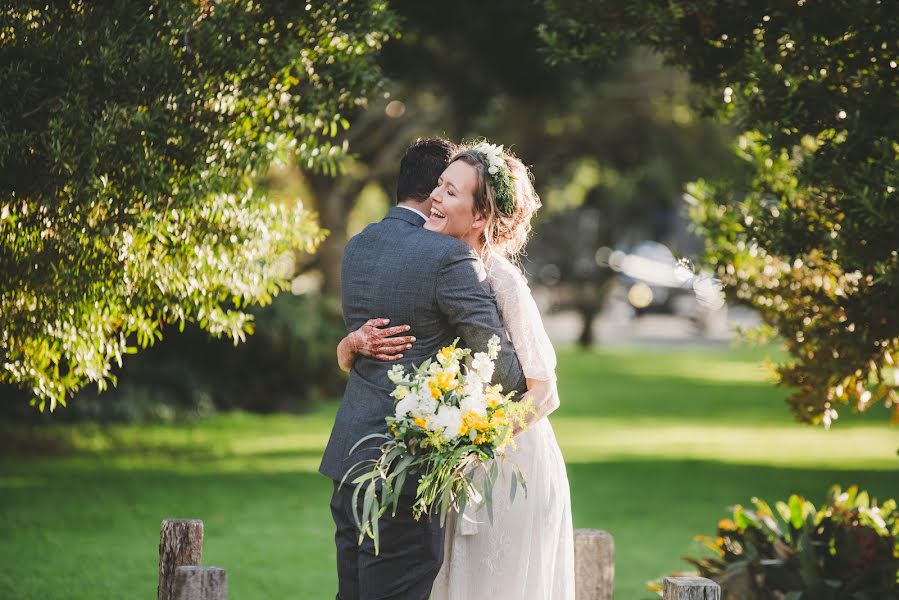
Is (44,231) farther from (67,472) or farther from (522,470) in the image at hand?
(67,472)

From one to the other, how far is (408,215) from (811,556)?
3.37m

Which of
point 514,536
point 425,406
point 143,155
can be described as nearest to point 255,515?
point 143,155

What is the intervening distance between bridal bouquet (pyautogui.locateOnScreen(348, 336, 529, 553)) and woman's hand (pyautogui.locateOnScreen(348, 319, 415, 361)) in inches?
4.3

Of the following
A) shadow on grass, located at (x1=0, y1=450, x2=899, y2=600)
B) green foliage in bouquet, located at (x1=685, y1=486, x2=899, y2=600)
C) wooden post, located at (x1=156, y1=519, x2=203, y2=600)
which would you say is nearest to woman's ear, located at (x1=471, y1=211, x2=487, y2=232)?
wooden post, located at (x1=156, y1=519, x2=203, y2=600)

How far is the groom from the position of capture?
3.90 metres

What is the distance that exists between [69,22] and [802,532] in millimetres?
4786

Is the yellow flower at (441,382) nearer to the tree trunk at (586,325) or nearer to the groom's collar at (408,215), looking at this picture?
the groom's collar at (408,215)

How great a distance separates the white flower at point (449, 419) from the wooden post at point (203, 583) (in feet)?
3.92

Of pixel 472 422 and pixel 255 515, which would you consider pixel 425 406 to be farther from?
pixel 255 515

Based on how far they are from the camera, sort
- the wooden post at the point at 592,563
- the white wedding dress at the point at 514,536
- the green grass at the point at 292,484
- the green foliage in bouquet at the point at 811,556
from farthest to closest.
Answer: the green grass at the point at 292,484, the green foliage in bouquet at the point at 811,556, the wooden post at the point at 592,563, the white wedding dress at the point at 514,536

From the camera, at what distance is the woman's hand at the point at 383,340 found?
397cm

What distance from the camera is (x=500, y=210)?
164 inches

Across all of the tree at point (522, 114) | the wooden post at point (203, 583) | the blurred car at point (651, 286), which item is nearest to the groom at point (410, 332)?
the wooden post at point (203, 583)

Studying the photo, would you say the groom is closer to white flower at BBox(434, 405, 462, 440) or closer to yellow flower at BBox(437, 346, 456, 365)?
yellow flower at BBox(437, 346, 456, 365)
